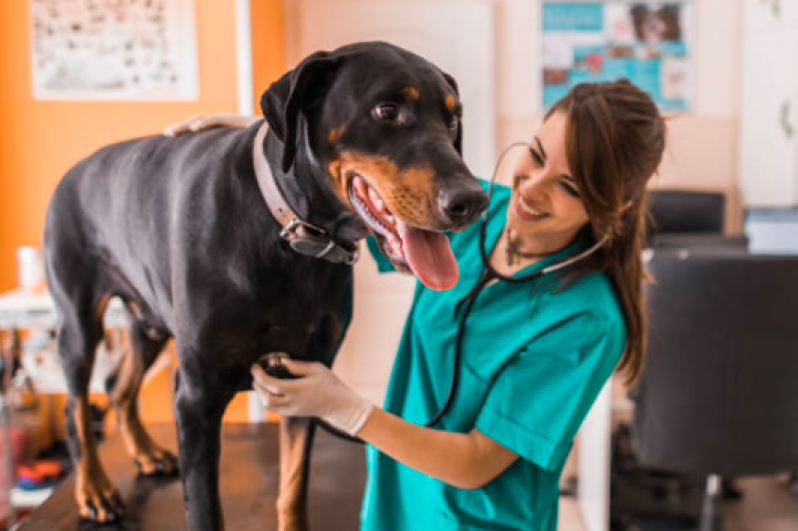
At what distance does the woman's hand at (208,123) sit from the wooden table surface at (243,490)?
2.00 ft

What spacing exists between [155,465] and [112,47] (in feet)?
2.55

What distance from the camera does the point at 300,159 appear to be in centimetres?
75

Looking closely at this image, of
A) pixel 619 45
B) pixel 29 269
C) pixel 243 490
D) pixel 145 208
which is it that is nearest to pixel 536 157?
pixel 145 208

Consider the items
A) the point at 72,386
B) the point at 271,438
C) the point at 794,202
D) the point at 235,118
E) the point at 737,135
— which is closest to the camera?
the point at 235,118

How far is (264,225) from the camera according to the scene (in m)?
0.79

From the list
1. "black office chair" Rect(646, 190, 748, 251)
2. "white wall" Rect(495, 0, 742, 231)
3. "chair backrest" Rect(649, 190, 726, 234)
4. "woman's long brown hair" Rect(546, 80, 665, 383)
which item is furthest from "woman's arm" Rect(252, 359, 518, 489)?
"white wall" Rect(495, 0, 742, 231)

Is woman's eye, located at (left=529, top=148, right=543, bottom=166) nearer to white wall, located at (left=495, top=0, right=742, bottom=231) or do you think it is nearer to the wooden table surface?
the wooden table surface

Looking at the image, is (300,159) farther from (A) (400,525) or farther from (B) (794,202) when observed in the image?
(B) (794,202)

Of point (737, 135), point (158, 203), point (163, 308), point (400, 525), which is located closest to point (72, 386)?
point (163, 308)

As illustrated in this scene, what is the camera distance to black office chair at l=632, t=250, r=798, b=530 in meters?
1.99

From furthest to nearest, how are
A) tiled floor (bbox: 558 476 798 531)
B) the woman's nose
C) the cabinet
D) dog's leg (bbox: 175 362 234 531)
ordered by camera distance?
the cabinet < tiled floor (bbox: 558 476 798 531) < the woman's nose < dog's leg (bbox: 175 362 234 531)

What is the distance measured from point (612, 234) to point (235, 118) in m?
0.64

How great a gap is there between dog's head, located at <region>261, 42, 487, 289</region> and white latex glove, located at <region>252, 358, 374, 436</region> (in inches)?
9.8

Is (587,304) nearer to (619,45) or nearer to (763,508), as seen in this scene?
(763,508)
